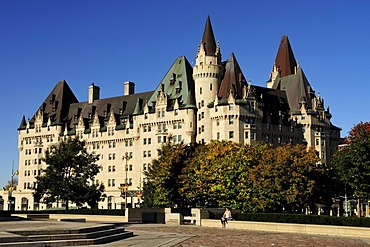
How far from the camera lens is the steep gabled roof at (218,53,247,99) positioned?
107 metres

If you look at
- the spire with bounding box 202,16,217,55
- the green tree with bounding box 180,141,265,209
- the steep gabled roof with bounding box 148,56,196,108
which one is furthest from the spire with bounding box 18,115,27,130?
the green tree with bounding box 180,141,265,209

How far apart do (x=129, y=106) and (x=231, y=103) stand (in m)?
35.9

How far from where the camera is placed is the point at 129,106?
133 m

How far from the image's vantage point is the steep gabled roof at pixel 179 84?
116m

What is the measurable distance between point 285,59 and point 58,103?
198ft

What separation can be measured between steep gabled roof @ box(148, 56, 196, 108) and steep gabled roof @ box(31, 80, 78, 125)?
32480mm

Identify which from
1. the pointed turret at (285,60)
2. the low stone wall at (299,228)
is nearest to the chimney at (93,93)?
the pointed turret at (285,60)

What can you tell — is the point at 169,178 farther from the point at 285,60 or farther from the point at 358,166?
the point at 285,60

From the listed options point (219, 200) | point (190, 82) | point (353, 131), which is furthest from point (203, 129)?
point (219, 200)

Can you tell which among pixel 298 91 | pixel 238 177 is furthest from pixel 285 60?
pixel 238 177

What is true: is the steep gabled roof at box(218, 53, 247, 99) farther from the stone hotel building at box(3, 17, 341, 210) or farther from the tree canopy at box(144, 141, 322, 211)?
the tree canopy at box(144, 141, 322, 211)

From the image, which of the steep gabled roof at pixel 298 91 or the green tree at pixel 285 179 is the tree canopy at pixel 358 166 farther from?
the steep gabled roof at pixel 298 91

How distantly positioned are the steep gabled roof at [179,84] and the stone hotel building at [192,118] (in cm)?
21

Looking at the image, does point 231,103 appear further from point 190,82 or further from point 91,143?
point 91,143
